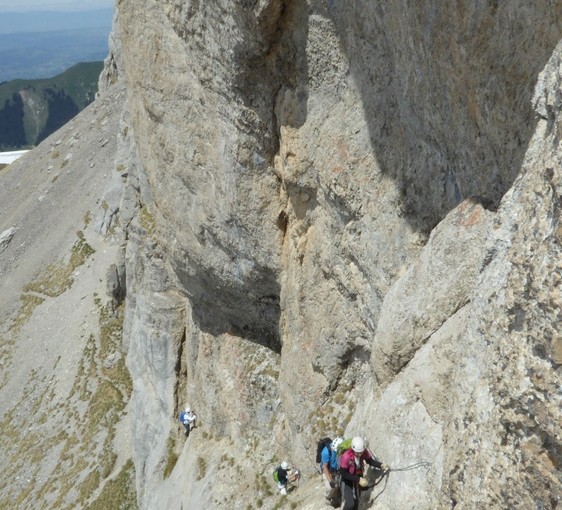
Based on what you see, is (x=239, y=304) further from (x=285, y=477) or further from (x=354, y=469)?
(x=354, y=469)

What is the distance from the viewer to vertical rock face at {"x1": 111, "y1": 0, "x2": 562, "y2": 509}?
8.16 m

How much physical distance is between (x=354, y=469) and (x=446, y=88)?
890 centimetres

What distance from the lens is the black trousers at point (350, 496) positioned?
543 inches

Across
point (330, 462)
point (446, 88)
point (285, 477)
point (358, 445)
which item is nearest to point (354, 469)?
point (358, 445)

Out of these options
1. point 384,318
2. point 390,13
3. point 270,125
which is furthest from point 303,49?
point 384,318

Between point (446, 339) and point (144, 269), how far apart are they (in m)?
24.4

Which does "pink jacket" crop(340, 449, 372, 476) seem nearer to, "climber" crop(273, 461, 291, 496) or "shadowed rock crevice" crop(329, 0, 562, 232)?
"shadowed rock crevice" crop(329, 0, 562, 232)

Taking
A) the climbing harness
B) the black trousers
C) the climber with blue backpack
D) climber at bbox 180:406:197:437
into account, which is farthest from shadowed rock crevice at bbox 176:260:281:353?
the climbing harness

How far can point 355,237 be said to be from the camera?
16.8 meters

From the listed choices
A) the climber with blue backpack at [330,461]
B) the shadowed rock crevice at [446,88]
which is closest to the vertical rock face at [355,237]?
the shadowed rock crevice at [446,88]

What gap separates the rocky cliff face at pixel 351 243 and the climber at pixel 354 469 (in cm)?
47

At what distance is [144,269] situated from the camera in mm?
33062

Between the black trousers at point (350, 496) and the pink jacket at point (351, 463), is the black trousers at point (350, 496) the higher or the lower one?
the lower one

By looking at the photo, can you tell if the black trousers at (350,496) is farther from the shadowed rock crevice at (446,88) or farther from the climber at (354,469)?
the shadowed rock crevice at (446,88)
